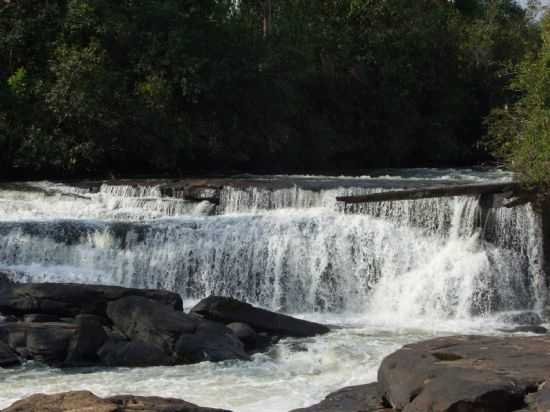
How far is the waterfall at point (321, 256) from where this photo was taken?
17.1 metres

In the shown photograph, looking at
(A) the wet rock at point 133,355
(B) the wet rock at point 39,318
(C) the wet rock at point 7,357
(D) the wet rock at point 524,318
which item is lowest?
(C) the wet rock at point 7,357

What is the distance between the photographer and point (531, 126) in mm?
17516

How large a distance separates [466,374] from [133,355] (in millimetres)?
5522

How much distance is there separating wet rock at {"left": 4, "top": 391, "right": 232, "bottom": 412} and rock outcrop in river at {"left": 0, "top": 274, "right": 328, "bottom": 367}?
165 inches

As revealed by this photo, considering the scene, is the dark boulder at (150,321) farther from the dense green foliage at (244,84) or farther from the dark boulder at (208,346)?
the dense green foliage at (244,84)

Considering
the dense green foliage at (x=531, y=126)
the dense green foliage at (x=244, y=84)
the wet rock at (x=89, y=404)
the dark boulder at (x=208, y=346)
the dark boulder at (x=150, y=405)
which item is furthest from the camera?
the dense green foliage at (x=244, y=84)

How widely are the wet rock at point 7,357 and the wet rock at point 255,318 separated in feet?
9.24

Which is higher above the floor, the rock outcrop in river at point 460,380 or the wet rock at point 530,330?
the rock outcrop in river at point 460,380

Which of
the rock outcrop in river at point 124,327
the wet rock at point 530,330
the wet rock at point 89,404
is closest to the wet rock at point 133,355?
the rock outcrop in river at point 124,327

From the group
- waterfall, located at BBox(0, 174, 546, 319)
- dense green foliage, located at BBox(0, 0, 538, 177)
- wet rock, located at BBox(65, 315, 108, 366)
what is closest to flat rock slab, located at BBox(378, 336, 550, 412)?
wet rock, located at BBox(65, 315, 108, 366)

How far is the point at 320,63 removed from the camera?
1336 inches

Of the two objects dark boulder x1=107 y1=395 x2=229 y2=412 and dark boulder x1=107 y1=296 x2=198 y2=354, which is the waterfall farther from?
dark boulder x1=107 y1=395 x2=229 y2=412

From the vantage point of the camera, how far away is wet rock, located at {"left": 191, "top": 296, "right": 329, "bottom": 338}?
1442 centimetres

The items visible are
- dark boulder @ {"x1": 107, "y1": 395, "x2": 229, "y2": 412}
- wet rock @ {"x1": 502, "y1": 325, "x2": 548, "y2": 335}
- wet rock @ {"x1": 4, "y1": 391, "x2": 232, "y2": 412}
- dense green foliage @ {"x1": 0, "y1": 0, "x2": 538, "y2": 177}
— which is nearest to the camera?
wet rock @ {"x1": 4, "y1": 391, "x2": 232, "y2": 412}
